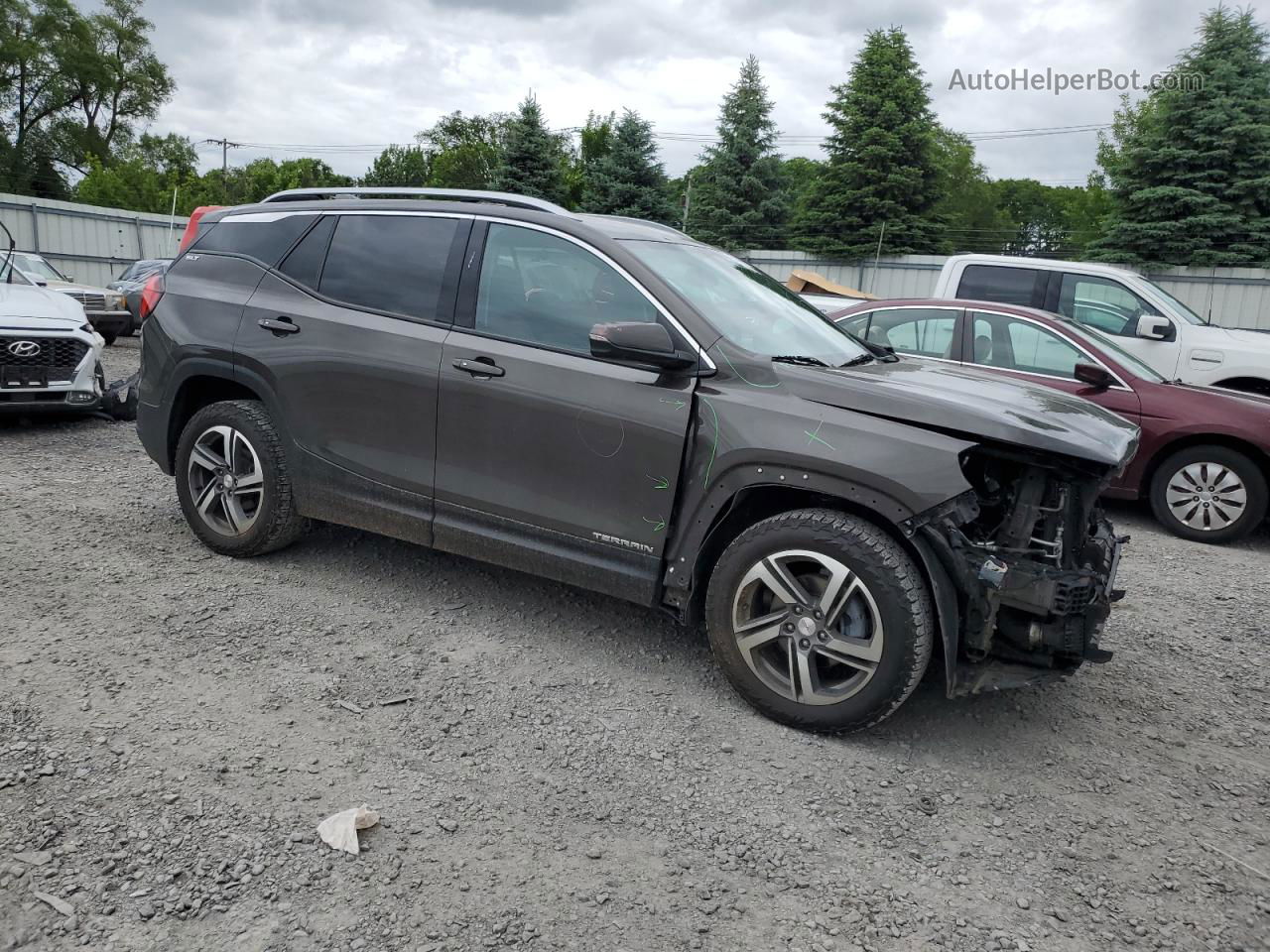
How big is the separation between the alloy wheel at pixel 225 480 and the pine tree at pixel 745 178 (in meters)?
29.6

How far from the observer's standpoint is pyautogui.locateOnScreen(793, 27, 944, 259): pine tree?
30.3 m

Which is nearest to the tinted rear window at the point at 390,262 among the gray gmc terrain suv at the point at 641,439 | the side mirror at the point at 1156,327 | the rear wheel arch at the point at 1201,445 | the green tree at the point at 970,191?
the gray gmc terrain suv at the point at 641,439

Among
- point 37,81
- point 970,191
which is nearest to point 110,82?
point 37,81

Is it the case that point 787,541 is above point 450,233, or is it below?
below

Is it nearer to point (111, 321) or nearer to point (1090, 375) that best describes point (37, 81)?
point (111, 321)

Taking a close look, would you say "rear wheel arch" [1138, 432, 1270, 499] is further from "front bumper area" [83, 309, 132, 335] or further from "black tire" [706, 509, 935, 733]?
"front bumper area" [83, 309, 132, 335]

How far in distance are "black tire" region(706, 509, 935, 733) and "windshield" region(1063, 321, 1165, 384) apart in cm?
475

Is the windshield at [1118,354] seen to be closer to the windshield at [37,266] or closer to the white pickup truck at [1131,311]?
the white pickup truck at [1131,311]

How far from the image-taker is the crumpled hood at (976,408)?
3.22m

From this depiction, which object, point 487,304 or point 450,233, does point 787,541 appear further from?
point 450,233

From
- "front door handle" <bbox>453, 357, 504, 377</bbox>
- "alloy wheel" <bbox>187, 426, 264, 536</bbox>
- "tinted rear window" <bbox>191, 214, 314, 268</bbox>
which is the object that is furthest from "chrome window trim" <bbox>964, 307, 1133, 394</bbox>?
"alloy wheel" <bbox>187, 426, 264, 536</bbox>

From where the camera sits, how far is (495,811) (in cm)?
294

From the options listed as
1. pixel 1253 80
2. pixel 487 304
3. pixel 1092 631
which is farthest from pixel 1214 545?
pixel 1253 80

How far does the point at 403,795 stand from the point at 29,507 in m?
4.04
